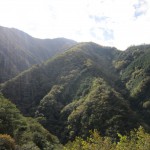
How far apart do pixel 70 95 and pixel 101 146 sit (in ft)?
482

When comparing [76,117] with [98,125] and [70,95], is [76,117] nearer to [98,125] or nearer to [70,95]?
[98,125]

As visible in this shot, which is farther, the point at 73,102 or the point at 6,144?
the point at 73,102

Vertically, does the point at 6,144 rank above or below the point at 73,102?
above

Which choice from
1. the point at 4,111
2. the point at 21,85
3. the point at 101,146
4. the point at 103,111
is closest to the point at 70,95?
the point at 21,85

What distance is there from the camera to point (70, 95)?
176375 millimetres

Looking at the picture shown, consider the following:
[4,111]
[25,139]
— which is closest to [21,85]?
[4,111]

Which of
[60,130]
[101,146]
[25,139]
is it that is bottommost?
[60,130]

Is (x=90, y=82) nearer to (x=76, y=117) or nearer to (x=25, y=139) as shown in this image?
(x=76, y=117)

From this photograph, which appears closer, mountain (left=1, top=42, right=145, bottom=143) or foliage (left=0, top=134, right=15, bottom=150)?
foliage (left=0, top=134, right=15, bottom=150)

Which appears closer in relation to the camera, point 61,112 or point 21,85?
point 61,112

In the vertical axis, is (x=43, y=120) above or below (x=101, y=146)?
below

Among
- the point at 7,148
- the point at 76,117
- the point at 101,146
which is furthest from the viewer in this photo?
the point at 76,117

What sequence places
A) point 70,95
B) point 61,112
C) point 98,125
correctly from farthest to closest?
1. point 70,95
2. point 61,112
3. point 98,125

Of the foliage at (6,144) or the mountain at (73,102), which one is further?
the mountain at (73,102)
